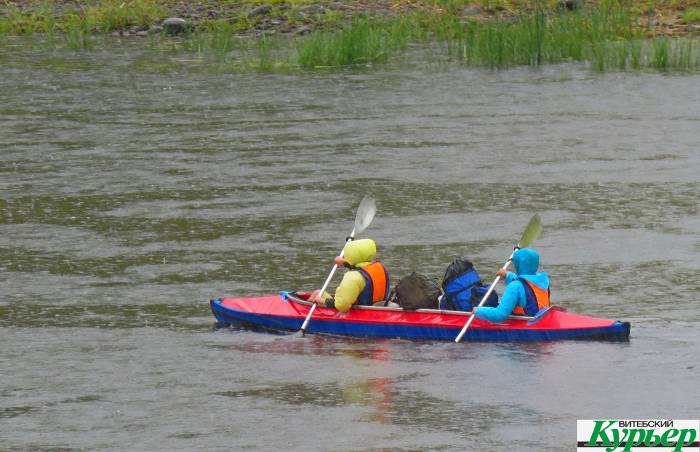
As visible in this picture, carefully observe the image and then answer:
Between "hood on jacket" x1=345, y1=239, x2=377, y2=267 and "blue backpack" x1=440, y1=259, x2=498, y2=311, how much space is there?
0.58 m

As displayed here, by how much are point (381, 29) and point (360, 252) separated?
15.9 meters

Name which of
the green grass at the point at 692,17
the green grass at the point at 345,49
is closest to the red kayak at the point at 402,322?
the green grass at the point at 345,49

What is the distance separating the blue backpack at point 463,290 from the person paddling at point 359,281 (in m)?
0.49

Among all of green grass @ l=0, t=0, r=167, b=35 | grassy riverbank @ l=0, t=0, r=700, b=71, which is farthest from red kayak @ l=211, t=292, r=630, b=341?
green grass @ l=0, t=0, r=167, b=35

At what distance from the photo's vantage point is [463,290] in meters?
10.3

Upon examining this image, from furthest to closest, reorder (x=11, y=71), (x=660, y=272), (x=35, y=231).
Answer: (x=11, y=71), (x=35, y=231), (x=660, y=272)

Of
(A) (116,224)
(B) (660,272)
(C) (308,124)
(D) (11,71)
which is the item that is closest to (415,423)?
(B) (660,272)

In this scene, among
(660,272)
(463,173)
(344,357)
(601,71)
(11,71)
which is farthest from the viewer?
(11,71)

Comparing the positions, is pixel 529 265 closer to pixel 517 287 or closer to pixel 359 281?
pixel 517 287

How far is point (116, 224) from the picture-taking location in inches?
545

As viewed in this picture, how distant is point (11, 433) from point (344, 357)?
7.89 feet

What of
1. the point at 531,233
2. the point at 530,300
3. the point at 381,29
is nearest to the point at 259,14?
the point at 381,29

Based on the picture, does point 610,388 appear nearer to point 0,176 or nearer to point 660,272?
point 660,272

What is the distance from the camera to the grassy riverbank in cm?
2353
